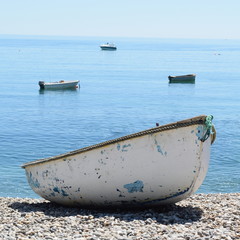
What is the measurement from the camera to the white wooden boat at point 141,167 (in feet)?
36.8

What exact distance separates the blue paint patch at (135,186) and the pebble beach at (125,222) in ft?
1.77

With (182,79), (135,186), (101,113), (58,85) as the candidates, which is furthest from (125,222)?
(182,79)

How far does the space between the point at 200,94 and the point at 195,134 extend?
214 ft

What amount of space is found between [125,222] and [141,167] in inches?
54.7

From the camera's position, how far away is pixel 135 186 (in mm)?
11820

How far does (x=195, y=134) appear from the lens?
11.1 m

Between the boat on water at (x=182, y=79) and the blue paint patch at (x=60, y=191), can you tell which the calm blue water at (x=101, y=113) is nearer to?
the boat on water at (x=182, y=79)

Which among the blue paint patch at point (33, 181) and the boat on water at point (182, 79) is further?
→ the boat on water at point (182, 79)

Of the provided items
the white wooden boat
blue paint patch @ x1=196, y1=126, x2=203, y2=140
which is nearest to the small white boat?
the white wooden boat

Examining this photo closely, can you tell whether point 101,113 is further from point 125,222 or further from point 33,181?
point 125,222

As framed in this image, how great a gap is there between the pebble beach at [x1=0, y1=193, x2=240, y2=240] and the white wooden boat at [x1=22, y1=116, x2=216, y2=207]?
0.41 meters

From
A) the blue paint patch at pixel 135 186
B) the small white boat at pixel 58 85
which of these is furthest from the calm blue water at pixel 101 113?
the blue paint patch at pixel 135 186

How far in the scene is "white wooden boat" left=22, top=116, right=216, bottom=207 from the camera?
1123 cm

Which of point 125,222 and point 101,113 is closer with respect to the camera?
point 125,222
